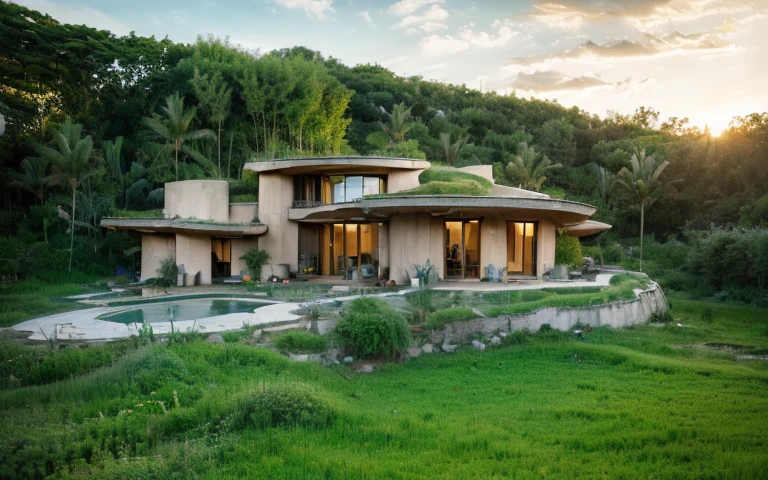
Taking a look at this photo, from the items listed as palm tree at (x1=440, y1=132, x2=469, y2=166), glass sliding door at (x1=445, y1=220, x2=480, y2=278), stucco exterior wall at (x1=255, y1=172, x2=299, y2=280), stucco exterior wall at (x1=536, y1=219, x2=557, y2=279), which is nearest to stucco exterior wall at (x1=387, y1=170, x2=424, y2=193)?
glass sliding door at (x1=445, y1=220, x2=480, y2=278)

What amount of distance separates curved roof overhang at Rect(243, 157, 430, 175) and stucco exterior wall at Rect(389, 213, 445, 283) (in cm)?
289

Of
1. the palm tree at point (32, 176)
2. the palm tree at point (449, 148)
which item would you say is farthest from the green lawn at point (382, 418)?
the palm tree at point (449, 148)

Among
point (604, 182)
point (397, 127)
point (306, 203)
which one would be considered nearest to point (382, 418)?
point (306, 203)

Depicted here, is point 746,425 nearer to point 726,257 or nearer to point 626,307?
point 626,307

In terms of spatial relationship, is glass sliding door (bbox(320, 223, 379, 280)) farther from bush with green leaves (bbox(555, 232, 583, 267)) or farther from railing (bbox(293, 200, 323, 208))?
bush with green leaves (bbox(555, 232, 583, 267))

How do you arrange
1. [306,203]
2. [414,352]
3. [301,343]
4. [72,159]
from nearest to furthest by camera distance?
[301,343]
[414,352]
[72,159]
[306,203]

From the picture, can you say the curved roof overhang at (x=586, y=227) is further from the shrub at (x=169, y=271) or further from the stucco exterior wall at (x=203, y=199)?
the shrub at (x=169, y=271)

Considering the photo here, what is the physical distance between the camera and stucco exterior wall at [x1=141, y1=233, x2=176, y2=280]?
73.1ft

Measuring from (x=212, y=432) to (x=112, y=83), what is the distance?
116ft

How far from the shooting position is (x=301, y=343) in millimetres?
10461

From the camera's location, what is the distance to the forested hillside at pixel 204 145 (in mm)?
24375

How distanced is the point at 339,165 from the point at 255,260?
195 inches

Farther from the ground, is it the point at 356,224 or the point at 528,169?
the point at 528,169

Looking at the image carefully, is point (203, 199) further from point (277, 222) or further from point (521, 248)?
point (521, 248)
